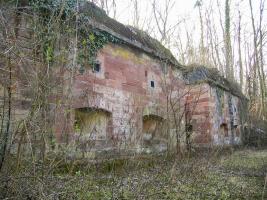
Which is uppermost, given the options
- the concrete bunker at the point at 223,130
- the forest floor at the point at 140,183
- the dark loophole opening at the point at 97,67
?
the dark loophole opening at the point at 97,67

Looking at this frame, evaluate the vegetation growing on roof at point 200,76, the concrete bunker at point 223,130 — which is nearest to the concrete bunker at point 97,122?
the vegetation growing on roof at point 200,76

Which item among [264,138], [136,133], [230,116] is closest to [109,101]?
[136,133]

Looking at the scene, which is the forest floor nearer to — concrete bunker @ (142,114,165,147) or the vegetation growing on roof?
concrete bunker @ (142,114,165,147)

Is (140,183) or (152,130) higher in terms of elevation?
(152,130)

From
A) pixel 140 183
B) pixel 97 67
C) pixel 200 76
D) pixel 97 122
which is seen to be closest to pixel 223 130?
pixel 200 76

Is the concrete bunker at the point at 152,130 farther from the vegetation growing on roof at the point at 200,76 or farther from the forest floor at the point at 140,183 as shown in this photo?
the vegetation growing on roof at the point at 200,76

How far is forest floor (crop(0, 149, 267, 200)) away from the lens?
3432 mm

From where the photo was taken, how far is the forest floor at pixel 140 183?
3.43 meters

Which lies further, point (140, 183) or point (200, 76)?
point (200, 76)

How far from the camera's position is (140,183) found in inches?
200

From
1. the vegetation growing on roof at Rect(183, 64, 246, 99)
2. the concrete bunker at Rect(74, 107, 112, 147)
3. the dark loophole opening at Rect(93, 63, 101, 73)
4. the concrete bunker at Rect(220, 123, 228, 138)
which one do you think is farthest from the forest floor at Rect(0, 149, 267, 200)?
the concrete bunker at Rect(220, 123, 228, 138)

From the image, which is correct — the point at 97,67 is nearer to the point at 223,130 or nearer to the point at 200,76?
the point at 200,76

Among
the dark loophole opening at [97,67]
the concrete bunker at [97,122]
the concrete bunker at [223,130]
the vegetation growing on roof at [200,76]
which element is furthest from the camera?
the concrete bunker at [223,130]

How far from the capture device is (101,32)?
24.5 ft
